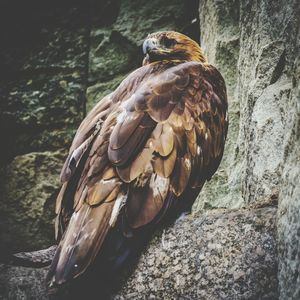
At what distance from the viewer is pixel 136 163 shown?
1975mm

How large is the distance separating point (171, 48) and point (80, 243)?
138 cm

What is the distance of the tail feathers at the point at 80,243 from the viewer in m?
1.72

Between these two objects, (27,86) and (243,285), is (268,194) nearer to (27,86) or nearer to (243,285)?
(243,285)

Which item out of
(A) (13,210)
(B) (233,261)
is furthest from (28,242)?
(B) (233,261)

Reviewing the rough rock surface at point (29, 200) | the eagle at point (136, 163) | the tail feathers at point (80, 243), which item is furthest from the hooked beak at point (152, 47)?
the tail feathers at point (80, 243)

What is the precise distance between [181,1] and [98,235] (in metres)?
2.09

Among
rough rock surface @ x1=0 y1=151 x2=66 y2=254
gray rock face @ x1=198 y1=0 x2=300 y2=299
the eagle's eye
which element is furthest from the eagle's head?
rough rock surface @ x1=0 y1=151 x2=66 y2=254

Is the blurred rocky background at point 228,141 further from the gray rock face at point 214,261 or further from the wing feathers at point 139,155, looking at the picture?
the wing feathers at point 139,155

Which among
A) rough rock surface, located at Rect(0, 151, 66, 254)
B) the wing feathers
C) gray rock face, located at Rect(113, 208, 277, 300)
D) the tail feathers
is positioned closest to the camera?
gray rock face, located at Rect(113, 208, 277, 300)

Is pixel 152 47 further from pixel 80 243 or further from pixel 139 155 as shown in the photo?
pixel 80 243

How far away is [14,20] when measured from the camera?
3754mm

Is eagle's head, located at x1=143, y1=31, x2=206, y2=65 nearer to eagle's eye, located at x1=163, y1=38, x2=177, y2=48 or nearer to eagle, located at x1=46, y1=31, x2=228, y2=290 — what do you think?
eagle's eye, located at x1=163, y1=38, x2=177, y2=48

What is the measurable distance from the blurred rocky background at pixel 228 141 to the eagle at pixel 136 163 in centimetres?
12

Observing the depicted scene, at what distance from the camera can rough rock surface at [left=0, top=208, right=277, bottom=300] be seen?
1.59 m
